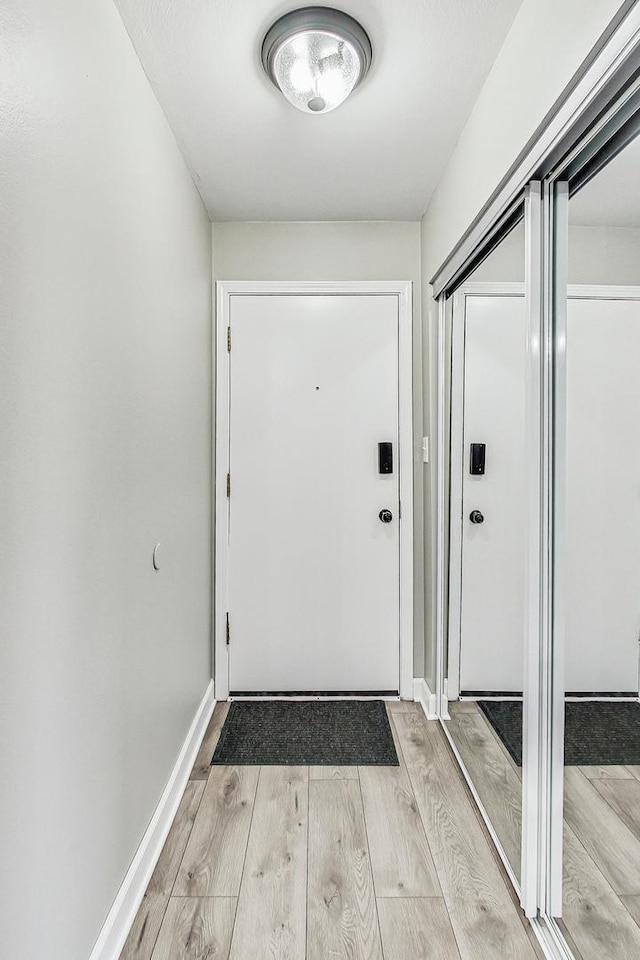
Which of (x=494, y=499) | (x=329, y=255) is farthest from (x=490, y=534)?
(x=329, y=255)

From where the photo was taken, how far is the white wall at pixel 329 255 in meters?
2.86

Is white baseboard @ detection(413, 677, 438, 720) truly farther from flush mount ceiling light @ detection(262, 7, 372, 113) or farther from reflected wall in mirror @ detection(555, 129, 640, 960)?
flush mount ceiling light @ detection(262, 7, 372, 113)

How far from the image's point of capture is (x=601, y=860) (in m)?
1.21

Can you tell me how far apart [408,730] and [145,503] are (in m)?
1.67

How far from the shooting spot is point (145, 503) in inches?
69.0

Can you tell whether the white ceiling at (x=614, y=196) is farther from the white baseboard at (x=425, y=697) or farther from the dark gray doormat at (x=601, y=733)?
the white baseboard at (x=425, y=697)

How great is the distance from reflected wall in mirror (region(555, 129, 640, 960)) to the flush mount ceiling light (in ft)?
2.68

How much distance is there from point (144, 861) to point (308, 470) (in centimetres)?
177

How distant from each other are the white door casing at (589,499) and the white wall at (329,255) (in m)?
0.91

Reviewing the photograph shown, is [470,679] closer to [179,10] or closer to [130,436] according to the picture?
[130,436]

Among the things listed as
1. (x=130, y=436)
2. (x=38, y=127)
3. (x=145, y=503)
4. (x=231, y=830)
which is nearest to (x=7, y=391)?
(x=38, y=127)

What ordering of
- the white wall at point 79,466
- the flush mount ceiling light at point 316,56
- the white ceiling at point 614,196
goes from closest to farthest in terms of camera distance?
the white wall at point 79,466 < the white ceiling at point 614,196 < the flush mount ceiling light at point 316,56

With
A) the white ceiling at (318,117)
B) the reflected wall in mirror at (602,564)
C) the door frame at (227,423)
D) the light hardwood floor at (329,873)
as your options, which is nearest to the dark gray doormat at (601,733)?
the reflected wall in mirror at (602,564)

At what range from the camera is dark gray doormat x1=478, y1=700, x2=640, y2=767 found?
1.12m
